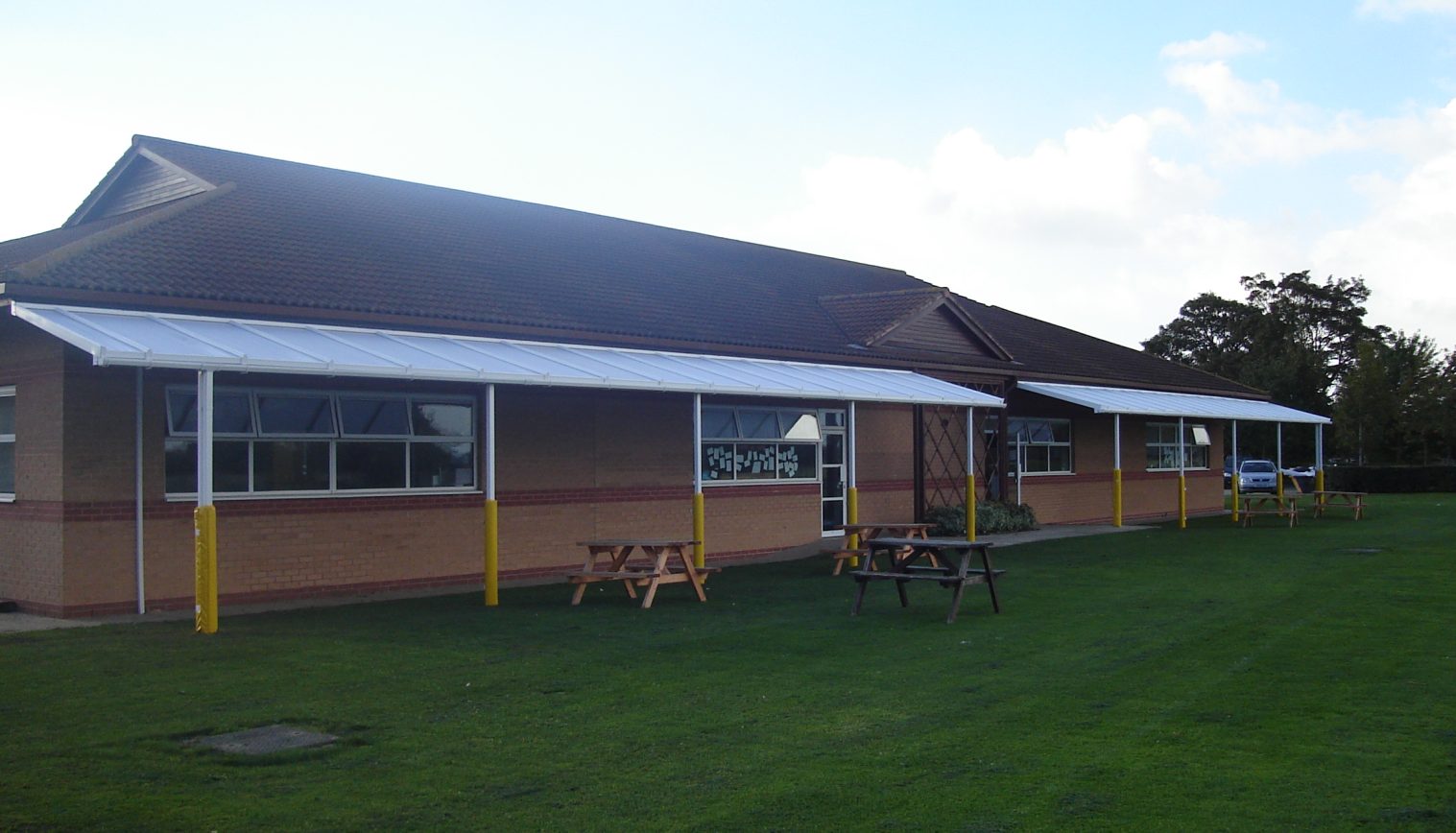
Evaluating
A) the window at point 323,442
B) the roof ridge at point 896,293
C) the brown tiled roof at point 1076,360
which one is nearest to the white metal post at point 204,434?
the window at point 323,442

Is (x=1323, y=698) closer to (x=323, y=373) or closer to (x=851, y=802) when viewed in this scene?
(x=851, y=802)

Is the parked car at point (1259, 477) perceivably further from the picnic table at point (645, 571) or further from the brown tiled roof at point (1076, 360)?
the picnic table at point (645, 571)

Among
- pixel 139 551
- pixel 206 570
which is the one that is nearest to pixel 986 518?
pixel 139 551

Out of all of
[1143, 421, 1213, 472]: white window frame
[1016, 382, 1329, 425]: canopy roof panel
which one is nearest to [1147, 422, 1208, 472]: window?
[1143, 421, 1213, 472]: white window frame

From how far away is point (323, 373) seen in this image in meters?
11.3

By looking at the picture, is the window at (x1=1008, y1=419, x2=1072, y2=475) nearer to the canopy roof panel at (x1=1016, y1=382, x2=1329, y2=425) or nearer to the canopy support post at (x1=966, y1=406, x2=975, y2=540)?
the canopy roof panel at (x1=1016, y1=382, x2=1329, y2=425)

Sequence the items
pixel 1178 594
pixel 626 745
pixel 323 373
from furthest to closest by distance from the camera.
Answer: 1. pixel 1178 594
2. pixel 323 373
3. pixel 626 745

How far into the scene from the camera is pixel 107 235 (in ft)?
43.4

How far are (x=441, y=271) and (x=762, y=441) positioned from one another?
5.64 metres

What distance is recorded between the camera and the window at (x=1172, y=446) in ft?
98.2

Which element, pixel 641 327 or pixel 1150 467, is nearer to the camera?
pixel 641 327

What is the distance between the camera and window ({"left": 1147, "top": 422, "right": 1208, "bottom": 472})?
29.9 metres

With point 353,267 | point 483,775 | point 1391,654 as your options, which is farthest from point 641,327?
point 483,775

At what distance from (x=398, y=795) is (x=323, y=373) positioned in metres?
6.11
